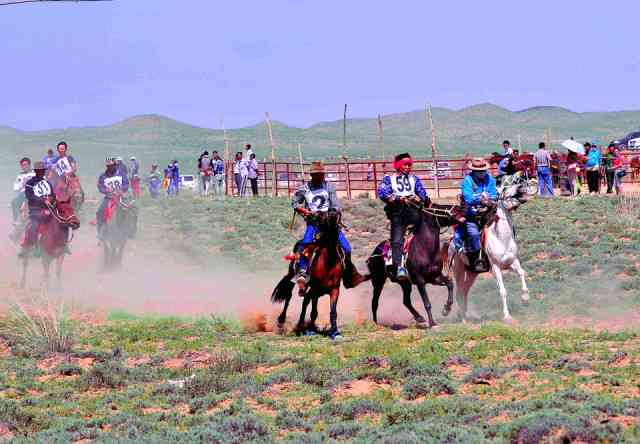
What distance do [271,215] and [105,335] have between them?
65.1 feet

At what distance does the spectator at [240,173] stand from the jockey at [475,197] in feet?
85.6

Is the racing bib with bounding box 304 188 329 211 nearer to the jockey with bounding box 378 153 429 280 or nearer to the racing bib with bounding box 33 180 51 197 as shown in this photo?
the jockey with bounding box 378 153 429 280

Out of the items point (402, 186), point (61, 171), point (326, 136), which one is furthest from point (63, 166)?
point (326, 136)

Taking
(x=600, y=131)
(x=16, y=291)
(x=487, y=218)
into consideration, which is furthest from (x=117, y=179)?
(x=600, y=131)

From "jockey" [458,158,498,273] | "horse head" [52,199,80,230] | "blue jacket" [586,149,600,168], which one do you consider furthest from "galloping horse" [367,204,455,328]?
"blue jacket" [586,149,600,168]

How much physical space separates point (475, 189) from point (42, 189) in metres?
9.46

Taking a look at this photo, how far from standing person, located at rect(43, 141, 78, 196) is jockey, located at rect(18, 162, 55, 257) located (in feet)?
6.91

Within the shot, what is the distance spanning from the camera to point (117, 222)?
25.6 m

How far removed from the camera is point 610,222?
96.9 feet

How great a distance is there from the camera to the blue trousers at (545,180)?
3678 cm

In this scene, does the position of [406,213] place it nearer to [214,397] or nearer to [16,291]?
[214,397]

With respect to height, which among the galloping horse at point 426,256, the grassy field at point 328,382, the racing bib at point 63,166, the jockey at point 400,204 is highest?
the racing bib at point 63,166

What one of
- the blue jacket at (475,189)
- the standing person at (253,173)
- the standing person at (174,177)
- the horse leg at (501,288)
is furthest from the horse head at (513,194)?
the standing person at (174,177)

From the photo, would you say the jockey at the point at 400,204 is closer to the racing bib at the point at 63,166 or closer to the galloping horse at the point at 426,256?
the galloping horse at the point at 426,256
